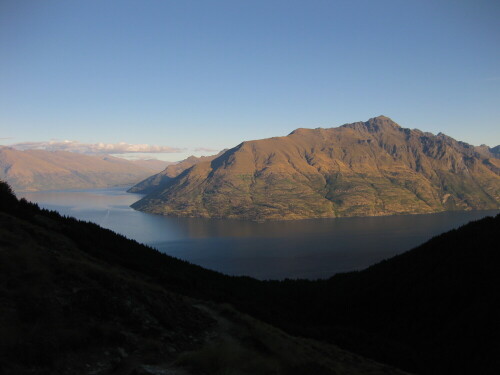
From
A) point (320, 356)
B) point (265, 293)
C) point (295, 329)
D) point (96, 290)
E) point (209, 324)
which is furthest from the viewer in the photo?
point (265, 293)

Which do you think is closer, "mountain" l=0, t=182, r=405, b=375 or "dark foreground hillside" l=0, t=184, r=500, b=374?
"mountain" l=0, t=182, r=405, b=375

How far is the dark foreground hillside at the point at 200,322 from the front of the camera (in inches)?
658

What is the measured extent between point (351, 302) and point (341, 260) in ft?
394

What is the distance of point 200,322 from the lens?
26.8 meters

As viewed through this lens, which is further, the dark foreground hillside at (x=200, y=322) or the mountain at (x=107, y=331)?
the dark foreground hillside at (x=200, y=322)

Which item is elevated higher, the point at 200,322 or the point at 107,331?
the point at 107,331

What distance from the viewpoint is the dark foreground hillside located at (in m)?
16.7

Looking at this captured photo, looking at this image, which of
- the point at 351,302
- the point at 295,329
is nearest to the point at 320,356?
the point at 295,329

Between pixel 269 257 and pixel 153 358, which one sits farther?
pixel 269 257

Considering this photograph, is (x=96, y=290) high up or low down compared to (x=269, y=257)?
up

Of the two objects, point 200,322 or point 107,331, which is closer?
point 107,331

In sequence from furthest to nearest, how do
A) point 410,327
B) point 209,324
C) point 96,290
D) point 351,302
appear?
point 351,302
point 410,327
point 209,324
point 96,290

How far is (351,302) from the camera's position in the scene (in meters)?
72.6

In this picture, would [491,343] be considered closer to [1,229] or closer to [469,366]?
[469,366]
